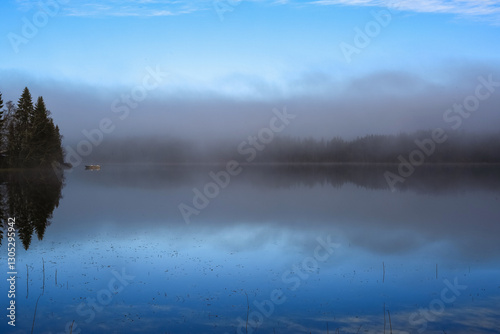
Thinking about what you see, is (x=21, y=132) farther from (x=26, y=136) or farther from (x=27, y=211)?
(x=27, y=211)

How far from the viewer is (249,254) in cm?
2769

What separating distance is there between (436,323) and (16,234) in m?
26.9

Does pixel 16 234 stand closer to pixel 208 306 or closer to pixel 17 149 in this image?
pixel 208 306

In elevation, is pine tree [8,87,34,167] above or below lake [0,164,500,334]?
above

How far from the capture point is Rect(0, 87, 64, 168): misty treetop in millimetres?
110375

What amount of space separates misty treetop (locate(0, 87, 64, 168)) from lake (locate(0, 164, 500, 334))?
72948 millimetres

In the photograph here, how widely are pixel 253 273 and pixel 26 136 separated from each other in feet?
330

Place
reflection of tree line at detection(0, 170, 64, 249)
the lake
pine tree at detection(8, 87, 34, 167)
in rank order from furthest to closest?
pine tree at detection(8, 87, 34, 167) < reflection of tree line at detection(0, 170, 64, 249) < the lake

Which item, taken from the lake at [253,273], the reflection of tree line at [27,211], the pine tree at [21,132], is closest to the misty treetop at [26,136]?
the pine tree at [21,132]

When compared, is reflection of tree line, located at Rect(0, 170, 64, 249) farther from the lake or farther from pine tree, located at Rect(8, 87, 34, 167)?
pine tree, located at Rect(8, 87, 34, 167)

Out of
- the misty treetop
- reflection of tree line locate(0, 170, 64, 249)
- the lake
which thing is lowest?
the lake

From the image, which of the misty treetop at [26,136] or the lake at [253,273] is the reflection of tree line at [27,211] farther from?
the misty treetop at [26,136]

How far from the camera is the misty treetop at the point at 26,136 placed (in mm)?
110375

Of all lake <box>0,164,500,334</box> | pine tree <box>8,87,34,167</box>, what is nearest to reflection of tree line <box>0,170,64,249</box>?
lake <box>0,164,500,334</box>
